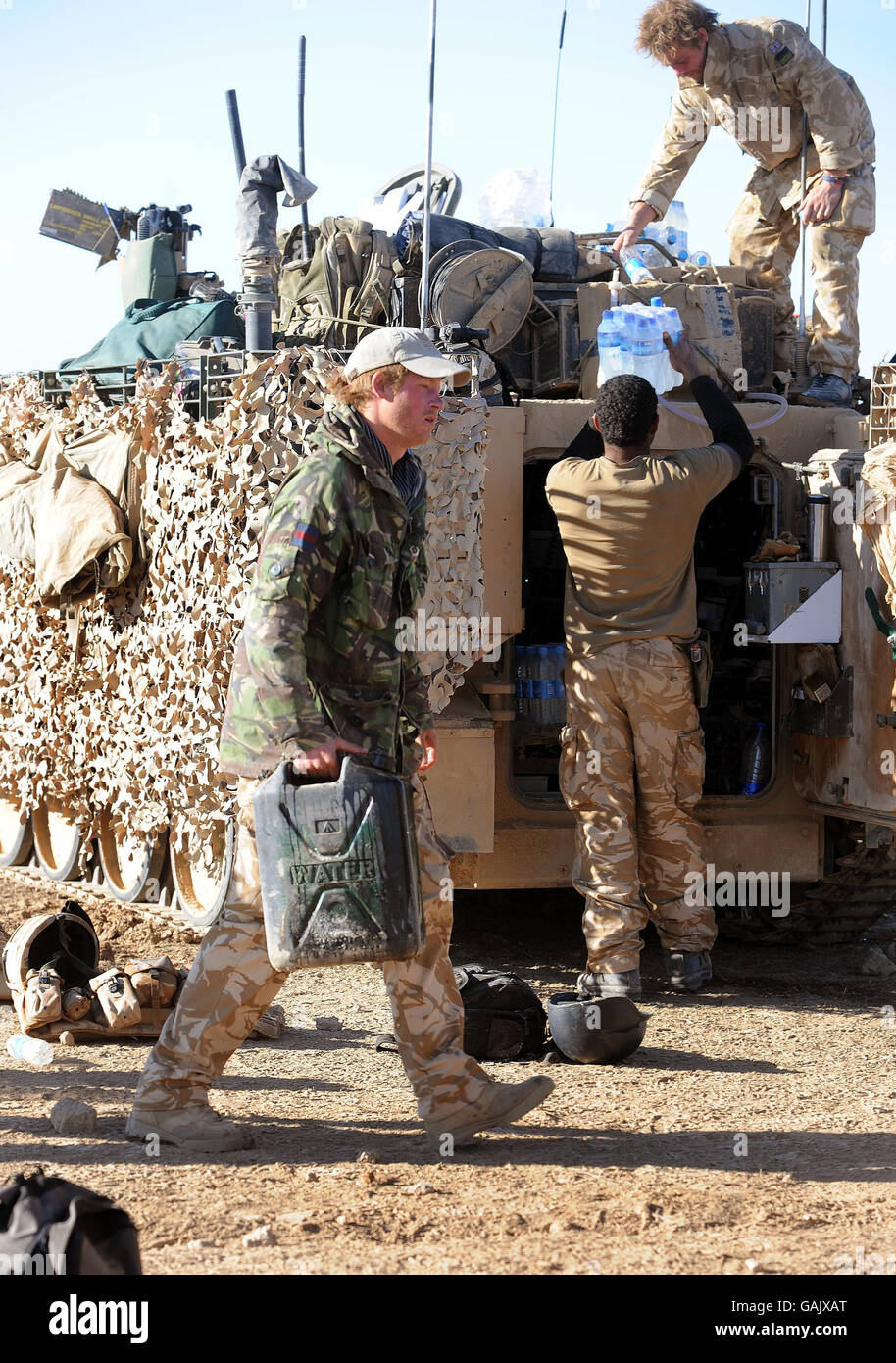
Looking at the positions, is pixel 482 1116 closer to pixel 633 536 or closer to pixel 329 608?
pixel 329 608

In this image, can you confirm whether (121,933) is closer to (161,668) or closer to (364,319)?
(161,668)

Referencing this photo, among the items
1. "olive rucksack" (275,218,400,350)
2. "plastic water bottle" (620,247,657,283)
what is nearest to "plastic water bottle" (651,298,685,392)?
"plastic water bottle" (620,247,657,283)

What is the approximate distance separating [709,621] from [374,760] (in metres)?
3.84

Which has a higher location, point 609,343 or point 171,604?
point 609,343

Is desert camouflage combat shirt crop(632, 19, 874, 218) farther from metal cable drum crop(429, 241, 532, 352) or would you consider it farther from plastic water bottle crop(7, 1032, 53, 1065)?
plastic water bottle crop(7, 1032, 53, 1065)

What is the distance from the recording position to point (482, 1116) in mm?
4660

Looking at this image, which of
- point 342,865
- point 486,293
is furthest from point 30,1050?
point 486,293

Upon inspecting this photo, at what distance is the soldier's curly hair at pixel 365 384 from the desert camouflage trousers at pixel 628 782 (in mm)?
2365

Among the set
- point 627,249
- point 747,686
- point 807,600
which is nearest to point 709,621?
point 747,686

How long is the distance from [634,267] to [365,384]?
438 centimetres

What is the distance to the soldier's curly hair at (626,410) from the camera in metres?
6.47

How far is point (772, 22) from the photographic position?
8.19 metres

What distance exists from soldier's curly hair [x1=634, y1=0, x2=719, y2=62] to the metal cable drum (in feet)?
3.93
